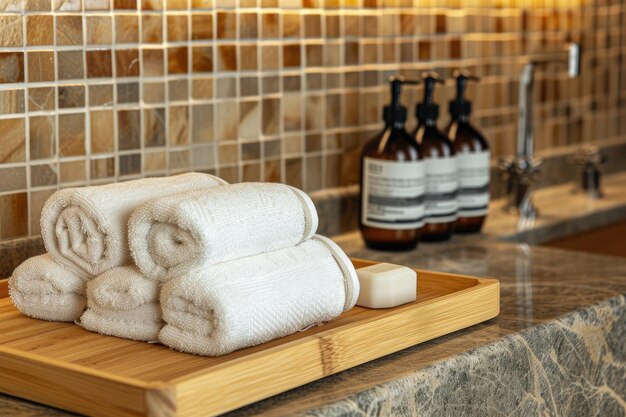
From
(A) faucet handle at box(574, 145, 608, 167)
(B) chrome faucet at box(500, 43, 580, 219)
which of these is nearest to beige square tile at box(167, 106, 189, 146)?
(B) chrome faucet at box(500, 43, 580, 219)

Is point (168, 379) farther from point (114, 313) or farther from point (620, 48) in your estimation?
point (620, 48)

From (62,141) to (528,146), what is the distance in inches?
38.1

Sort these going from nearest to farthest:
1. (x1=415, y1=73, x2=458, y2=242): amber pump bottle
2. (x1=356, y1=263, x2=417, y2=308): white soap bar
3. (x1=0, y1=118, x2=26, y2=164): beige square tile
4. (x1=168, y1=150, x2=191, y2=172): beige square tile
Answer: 1. (x1=356, y1=263, x2=417, y2=308): white soap bar
2. (x1=0, y1=118, x2=26, y2=164): beige square tile
3. (x1=168, y1=150, x2=191, y2=172): beige square tile
4. (x1=415, y1=73, x2=458, y2=242): amber pump bottle

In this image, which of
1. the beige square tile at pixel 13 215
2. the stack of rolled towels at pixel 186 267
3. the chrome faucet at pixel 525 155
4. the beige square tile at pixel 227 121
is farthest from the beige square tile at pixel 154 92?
the chrome faucet at pixel 525 155

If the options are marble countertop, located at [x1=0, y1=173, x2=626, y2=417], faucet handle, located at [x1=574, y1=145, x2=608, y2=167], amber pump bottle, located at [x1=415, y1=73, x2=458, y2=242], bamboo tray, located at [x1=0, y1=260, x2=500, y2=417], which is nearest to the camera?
bamboo tray, located at [x1=0, y1=260, x2=500, y2=417]

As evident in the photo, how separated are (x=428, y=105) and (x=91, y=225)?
767 mm

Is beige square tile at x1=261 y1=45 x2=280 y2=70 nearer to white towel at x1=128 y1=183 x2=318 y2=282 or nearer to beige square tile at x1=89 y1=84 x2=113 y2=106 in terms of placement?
beige square tile at x1=89 y1=84 x2=113 y2=106

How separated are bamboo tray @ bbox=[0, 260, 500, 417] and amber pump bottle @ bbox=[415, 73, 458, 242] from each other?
1.73ft

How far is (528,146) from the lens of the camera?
76.1 inches

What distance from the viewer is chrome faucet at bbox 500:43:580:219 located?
1.87 metres

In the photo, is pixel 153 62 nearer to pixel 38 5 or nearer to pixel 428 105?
pixel 38 5

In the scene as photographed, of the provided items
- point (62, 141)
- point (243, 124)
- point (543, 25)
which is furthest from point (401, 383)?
→ point (543, 25)

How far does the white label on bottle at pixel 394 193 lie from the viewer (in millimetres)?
1509

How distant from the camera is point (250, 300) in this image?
0.89 metres
